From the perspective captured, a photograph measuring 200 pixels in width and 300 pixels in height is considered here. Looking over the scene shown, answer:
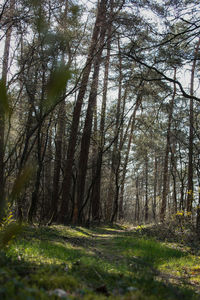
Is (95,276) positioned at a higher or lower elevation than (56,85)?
lower

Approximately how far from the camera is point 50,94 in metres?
1.34

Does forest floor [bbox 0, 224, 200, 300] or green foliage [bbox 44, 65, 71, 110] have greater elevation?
green foliage [bbox 44, 65, 71, 110]

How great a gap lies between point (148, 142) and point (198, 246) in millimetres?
15202

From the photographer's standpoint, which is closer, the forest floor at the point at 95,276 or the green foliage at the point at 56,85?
the green foliage at the point at 56,85

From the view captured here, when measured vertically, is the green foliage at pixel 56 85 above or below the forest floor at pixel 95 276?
above

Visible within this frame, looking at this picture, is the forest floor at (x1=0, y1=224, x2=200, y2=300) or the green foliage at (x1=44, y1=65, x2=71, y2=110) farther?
the forest floor at (x1=0, y1=224, x2=200, y2=300)


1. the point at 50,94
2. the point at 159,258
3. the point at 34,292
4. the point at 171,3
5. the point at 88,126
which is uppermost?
the point at 171,3

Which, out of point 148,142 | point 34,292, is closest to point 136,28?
point 34,292

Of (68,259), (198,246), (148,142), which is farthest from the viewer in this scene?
(148,142)

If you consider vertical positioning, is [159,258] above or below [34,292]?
below

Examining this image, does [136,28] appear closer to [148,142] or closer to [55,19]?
[55,19]

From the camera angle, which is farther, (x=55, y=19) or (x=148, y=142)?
(x=148, y=142)

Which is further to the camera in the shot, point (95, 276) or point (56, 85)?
point (95, 276)

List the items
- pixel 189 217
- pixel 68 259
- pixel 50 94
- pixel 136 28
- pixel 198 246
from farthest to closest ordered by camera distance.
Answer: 1. pixel 189 217
2. pixel 136 28
3. pixel 198 246
4. pixel 68 259
5. pixel 50 94
